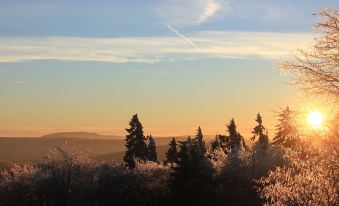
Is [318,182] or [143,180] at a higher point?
[318,182]

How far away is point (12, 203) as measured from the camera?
77812 millimetres

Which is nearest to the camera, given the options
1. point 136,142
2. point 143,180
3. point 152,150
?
point 143,180

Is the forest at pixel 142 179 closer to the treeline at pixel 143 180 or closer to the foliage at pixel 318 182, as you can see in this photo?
the treeline at pixel 143 180

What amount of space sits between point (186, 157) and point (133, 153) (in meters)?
35.0

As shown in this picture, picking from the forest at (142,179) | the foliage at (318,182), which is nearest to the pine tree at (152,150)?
the forest at (142,179)

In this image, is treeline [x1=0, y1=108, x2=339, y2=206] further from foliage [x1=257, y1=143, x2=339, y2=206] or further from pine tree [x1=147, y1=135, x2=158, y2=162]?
foliage [x1=257, y1=143, x2=339, y2=206]

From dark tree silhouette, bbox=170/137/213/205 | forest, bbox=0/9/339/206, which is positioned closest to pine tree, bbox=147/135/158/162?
forest, bbox=0/9/339/206

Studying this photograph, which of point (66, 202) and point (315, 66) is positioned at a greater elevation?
point (315, 66)

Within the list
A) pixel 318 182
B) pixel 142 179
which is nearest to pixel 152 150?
pixel 142 179

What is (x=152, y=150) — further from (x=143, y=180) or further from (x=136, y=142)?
(x=143, y=180)

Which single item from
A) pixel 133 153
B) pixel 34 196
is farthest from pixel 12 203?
pixel 133 153

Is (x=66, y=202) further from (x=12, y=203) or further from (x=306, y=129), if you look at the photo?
(x=306, y=129)

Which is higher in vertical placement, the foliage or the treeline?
the foliage

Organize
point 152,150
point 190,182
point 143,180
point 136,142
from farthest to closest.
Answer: point 152,150 < point 136,142 < point 143,180 < point 190,182
